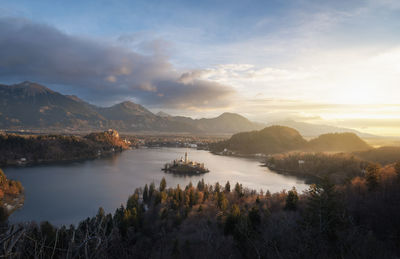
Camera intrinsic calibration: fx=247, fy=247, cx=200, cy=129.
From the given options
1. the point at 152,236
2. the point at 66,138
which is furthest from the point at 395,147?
the point at 66,138

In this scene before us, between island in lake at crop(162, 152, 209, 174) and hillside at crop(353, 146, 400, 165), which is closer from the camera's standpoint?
hillside at crop(353, 146, 400, 165)

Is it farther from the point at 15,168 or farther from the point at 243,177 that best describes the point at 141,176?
the point at 15,168

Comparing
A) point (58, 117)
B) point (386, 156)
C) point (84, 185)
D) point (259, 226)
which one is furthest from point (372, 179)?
point (58, 117)

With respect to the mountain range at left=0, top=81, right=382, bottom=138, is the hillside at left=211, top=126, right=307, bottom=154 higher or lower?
lower

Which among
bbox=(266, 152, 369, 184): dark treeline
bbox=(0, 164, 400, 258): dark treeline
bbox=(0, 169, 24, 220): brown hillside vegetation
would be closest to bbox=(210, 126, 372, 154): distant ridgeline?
bbox=(266, 152, 369, 184): dark treeline

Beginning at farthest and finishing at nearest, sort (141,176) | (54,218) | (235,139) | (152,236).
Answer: (235,139) < (141,176) < (54,218) < (152,236)

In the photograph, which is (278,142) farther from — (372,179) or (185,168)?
(372,179)

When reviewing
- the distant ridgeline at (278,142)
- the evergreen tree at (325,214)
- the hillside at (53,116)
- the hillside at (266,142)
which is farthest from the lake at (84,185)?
the hillside at (53,116)

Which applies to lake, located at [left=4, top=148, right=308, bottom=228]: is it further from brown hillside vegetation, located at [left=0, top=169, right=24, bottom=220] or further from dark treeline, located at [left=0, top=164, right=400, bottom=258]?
dark treeline, located at [left=0, top=164, right=400, bottom=258]
